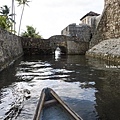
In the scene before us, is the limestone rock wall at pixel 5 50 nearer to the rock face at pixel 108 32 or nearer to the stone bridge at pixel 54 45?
the rock face at pixel 108 32

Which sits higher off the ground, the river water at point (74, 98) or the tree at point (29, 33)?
the tree at point (29, 33)

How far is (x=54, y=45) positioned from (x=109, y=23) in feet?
35.4

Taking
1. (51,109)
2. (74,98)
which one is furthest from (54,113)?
(74,98)

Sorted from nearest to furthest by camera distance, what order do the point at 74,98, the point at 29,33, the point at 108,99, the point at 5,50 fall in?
the point at 108,99 → the point at 74,98 → the point at 5,50 → the point at 29,33

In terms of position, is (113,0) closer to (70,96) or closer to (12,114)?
(70,96)

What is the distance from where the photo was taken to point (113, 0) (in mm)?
23688

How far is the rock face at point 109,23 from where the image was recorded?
2286cm

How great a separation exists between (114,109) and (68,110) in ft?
7.68

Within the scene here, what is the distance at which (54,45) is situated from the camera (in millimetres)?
33125

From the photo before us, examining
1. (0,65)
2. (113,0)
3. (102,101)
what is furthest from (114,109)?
(113,0)

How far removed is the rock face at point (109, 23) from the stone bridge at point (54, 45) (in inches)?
190

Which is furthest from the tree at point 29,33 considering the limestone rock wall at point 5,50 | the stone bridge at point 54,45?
the limestone rock wall at point 5,50

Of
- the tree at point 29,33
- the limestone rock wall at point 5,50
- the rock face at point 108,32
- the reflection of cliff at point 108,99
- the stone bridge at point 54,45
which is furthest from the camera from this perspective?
the tree at point 29,33

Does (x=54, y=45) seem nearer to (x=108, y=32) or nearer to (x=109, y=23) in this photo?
(x=108, y=32)
